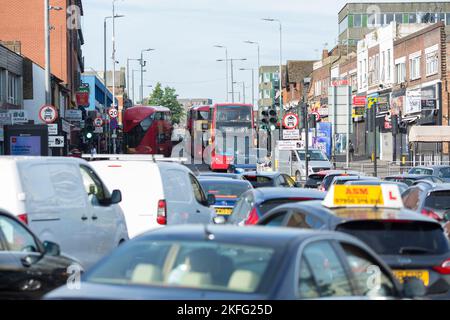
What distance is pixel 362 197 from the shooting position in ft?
37.1

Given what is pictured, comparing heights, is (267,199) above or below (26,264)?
above

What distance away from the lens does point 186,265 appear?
22.5 feet

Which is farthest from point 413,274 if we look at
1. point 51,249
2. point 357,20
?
point 357,20

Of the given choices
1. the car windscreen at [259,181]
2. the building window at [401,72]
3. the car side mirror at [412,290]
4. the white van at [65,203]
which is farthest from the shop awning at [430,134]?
the car side mirror at [412,290]

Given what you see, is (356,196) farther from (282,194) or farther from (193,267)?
(193,267)

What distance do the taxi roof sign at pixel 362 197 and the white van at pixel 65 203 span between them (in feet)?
11.5

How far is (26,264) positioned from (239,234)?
123 inches

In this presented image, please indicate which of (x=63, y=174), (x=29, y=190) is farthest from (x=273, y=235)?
(x=63, y=174)

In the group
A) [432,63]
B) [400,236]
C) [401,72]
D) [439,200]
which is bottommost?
[439,200]

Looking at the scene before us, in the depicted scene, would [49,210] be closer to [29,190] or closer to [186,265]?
[29,190]

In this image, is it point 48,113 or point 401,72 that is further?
point 401,72
